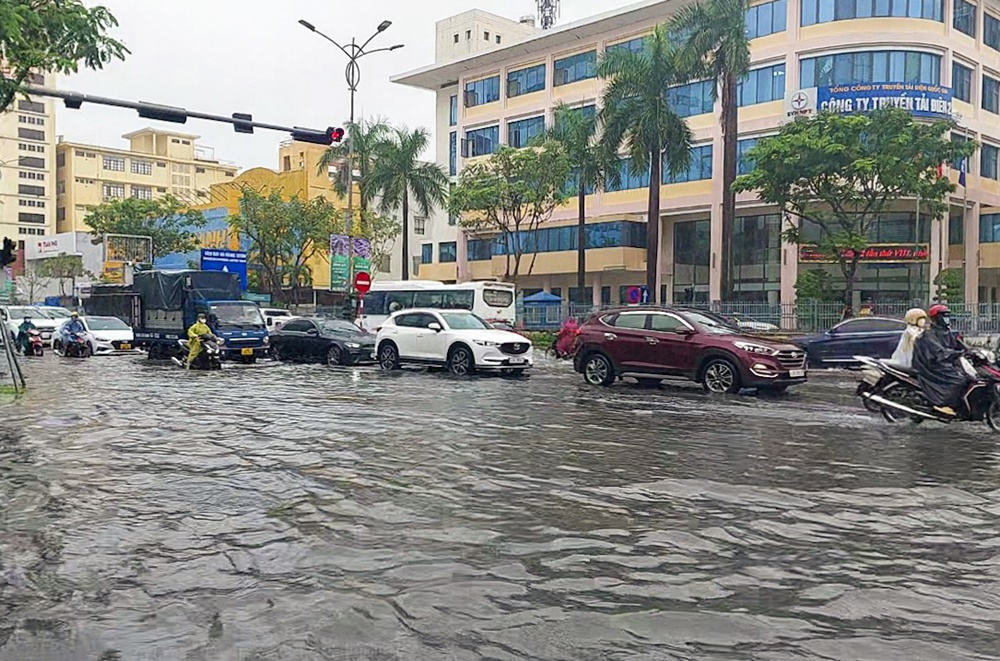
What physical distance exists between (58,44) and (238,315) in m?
14.5

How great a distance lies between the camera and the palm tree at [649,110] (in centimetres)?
3716

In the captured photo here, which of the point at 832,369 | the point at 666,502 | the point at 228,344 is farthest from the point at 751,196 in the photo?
the point at 666,502

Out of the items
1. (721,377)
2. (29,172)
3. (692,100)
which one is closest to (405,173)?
(692,100)

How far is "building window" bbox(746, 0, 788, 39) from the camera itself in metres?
44.1

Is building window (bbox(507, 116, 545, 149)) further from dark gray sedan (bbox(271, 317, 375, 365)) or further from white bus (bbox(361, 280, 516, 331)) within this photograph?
dark gray sedan (bbox(271, 317, 375, 365))

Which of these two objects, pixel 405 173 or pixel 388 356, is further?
pixel 405 173

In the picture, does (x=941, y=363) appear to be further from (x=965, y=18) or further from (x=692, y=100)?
(x=965, y=18)

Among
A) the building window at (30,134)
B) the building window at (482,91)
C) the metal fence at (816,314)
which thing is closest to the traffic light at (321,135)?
the metal fence at (816,314)

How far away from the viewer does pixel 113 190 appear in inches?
4572

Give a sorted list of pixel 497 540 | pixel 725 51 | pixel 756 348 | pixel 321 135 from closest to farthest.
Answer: pixel 497 540 → pixel 756 348 → pixel 321 135 → pixel 725 51

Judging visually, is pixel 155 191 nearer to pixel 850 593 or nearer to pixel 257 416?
pixel 257 416

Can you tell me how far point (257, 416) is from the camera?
13.7m

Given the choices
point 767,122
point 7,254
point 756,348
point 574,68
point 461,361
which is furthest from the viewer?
point 574,68

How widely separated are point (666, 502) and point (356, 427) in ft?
18.6
